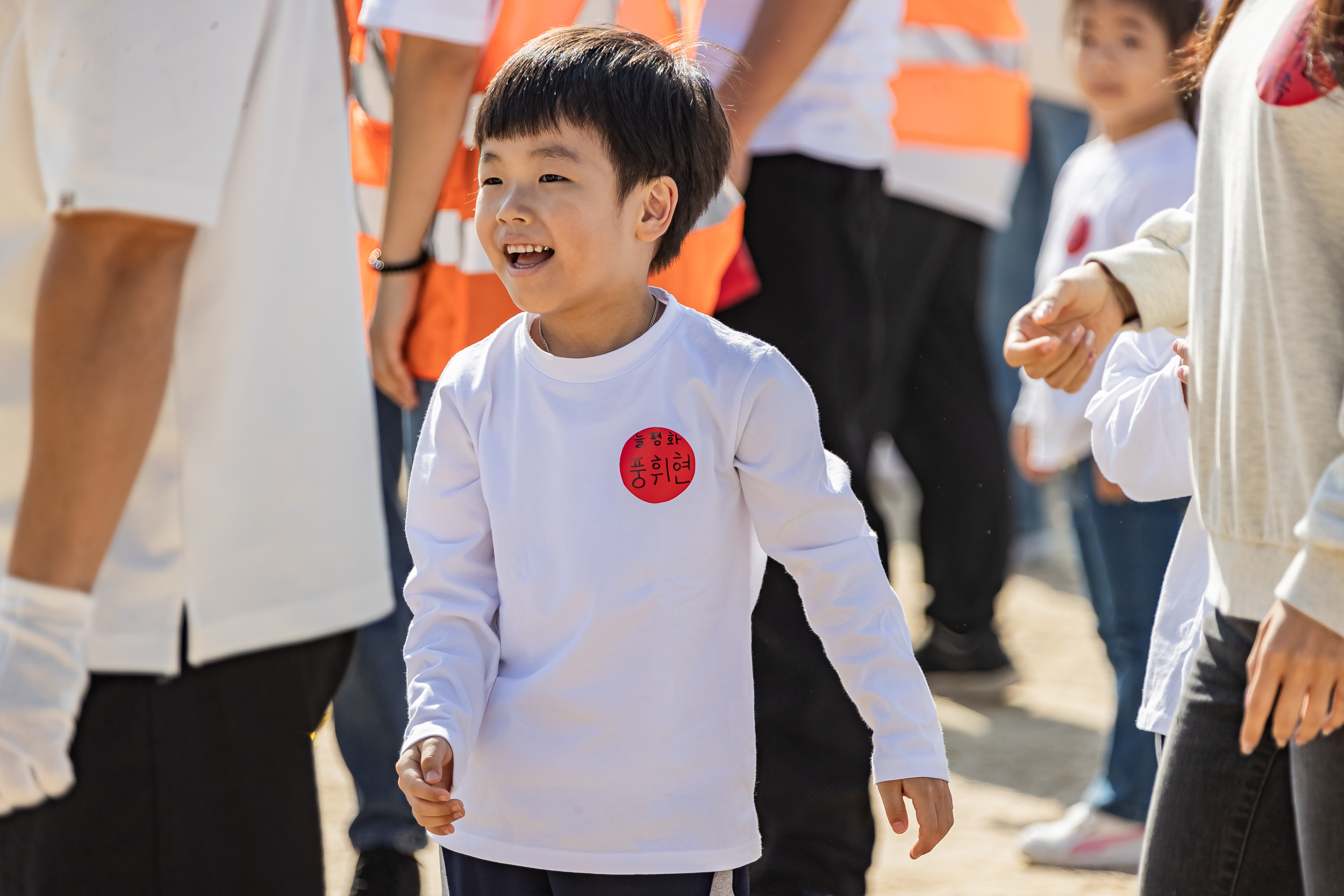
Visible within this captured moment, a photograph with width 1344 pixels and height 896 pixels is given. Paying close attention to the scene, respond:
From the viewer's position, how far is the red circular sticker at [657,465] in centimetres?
154

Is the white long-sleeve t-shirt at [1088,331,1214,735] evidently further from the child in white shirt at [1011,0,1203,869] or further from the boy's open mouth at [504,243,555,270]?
the child in white shirt at [1011,0,1203,869]

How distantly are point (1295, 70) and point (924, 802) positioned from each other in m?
→ 0.80

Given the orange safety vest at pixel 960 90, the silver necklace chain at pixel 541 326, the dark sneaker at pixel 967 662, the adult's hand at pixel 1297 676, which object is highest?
the orange safety vest at pixel 960 90

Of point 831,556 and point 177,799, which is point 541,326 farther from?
point 177,799

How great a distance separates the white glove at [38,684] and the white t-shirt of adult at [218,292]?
0.06 meters

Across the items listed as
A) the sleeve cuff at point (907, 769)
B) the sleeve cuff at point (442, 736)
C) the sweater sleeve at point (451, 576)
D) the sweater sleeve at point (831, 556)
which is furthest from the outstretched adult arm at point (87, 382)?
the sleeve cuff at point (907, 769)

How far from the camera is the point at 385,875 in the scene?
258 centimetres

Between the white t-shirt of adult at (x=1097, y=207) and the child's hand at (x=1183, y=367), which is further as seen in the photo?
the white t-shirt of adult at (x=1097, y=207)

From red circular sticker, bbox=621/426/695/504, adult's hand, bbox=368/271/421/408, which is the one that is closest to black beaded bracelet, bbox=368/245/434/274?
adult's hand, bbox=368/271/421/408

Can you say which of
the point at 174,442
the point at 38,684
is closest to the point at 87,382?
the point at 174,442

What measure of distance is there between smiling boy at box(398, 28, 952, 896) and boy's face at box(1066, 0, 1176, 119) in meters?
1.79

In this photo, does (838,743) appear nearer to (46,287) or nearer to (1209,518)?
(1209,518)

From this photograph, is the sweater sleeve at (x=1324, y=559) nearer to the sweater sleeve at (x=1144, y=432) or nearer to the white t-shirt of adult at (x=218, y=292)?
the sweater sleeve at (x=1144, y=432)

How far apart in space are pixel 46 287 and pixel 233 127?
0.89 ft
